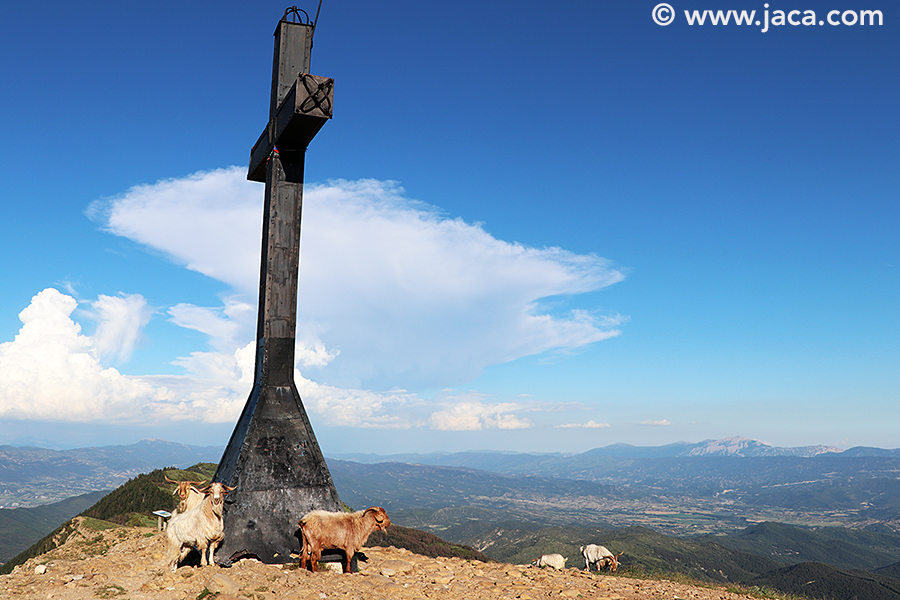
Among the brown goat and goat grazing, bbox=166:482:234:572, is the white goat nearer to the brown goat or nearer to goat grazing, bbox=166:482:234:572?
the brown goat

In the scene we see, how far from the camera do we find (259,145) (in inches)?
501

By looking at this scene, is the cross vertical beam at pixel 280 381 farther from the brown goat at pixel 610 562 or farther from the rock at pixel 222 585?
the brown goat at pixel 610 562

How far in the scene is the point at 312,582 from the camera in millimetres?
8594

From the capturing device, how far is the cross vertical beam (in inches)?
384

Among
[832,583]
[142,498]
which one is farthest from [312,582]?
[832,583]

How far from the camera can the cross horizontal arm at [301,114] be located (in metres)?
10.4

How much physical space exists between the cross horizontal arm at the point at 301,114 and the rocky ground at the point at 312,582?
Answer: 8057 millimetres

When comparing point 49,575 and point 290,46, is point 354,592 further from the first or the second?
point 290,46

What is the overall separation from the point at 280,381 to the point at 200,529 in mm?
3038

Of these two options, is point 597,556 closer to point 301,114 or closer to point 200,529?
point 200,529

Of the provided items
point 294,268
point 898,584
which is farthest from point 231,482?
point 898,584

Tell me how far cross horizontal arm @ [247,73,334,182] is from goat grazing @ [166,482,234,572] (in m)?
6.81

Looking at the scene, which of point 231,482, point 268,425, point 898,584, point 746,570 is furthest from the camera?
point 746,570

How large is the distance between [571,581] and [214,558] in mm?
6753
